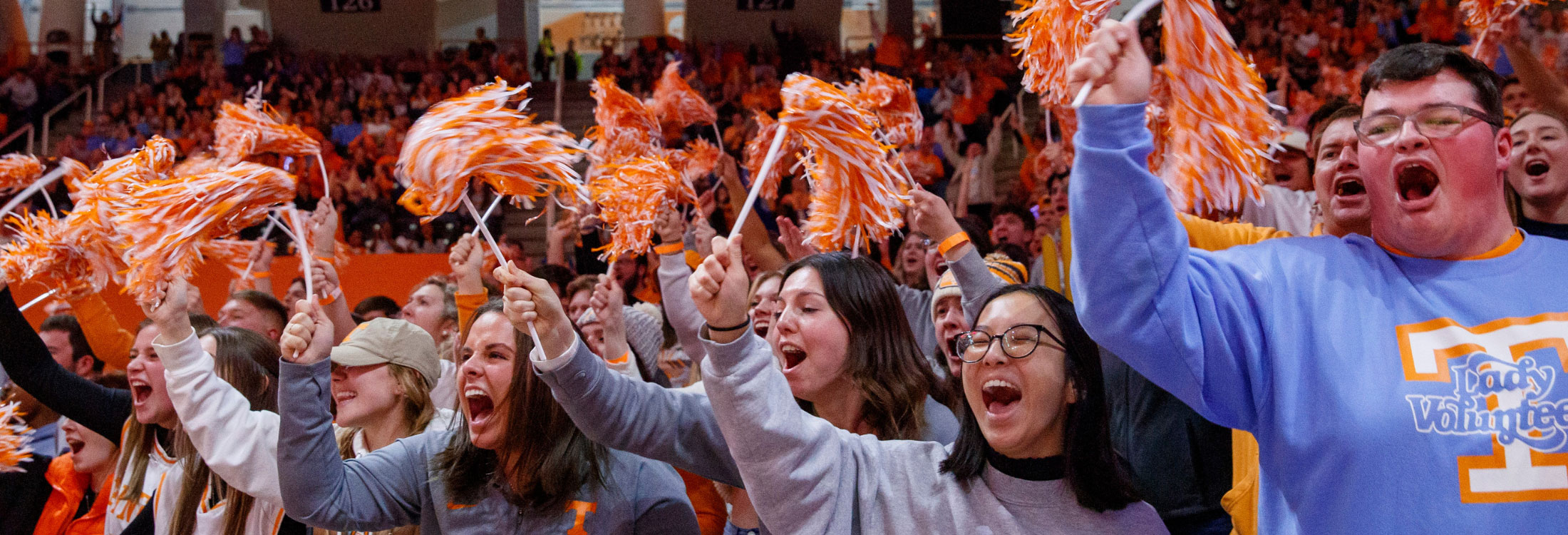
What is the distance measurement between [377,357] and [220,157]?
1.15 meters

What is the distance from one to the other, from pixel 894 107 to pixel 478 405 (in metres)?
1.67

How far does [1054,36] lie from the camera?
175 centimetres

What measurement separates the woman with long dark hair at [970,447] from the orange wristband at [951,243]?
2.02ft

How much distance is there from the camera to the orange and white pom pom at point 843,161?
2236 millimetres

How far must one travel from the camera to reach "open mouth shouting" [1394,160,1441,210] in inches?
58.6

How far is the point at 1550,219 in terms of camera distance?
2.53 m

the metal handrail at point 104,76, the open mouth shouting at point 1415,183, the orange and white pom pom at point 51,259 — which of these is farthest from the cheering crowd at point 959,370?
the metal handrail at point 104,76

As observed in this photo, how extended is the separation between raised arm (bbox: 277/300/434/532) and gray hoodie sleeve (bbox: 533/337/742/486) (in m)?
0.57

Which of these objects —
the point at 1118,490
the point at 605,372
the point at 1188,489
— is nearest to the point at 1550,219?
the point at 1188,489

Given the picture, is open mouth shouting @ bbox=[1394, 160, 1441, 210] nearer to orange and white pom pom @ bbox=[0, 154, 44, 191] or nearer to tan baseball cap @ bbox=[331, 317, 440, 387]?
tan baseball cap @ bbox=[331, 317, 440, 387]

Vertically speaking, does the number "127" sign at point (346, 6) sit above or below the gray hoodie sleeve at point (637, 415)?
above

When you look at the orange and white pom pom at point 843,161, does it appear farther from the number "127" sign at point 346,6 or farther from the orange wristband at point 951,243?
the number "127" sign at point 346,6

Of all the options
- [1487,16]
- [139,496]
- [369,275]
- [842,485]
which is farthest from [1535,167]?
[369,275]

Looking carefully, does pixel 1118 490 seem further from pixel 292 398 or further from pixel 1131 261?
pixel 292 398
